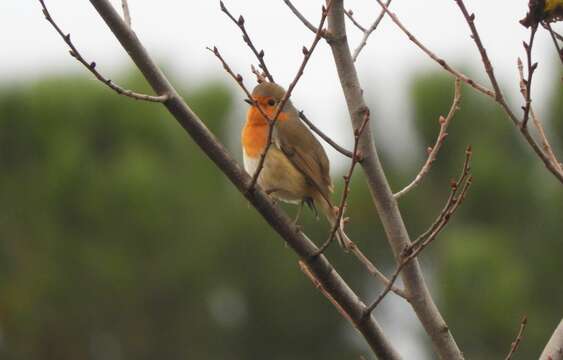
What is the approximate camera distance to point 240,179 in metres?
3.06

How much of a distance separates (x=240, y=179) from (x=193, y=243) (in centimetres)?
1299

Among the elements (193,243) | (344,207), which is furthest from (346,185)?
(193,243)

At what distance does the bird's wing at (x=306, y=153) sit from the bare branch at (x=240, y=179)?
1322mm

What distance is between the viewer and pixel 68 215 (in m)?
15.1

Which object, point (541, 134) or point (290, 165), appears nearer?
point (541, 134)

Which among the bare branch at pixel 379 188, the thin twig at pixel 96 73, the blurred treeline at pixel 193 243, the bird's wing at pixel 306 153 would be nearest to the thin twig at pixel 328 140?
the bare branch at pixel 379 188

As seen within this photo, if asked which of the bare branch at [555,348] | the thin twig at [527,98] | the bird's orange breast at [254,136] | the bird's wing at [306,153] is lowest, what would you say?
the bare branch at [555,348]

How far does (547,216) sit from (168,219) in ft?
19.0

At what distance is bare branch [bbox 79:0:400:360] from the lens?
2938 millimetres

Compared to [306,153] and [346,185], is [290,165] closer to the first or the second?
[306,153]

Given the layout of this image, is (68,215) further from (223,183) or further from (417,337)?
(417,337)

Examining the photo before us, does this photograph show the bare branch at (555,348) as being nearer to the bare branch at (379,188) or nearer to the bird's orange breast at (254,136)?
the bare branch at (379,188)

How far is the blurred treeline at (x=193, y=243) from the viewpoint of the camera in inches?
579

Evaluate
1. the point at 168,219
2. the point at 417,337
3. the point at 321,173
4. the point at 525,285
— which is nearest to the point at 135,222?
the point at 168,219
